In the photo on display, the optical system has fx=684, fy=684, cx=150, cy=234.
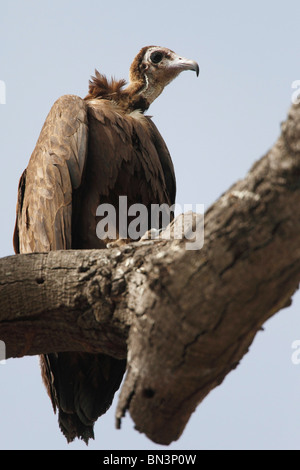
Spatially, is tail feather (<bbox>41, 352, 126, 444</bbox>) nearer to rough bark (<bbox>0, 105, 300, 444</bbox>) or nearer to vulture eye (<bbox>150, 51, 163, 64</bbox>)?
rough bark (<bbox>0, 105, 300, 444</bbox>)

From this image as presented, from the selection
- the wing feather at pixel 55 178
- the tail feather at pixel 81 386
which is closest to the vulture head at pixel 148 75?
the wing feather at pixel 55 178

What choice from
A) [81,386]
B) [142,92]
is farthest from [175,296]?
[142,92]

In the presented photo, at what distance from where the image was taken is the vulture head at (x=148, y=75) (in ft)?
20.5

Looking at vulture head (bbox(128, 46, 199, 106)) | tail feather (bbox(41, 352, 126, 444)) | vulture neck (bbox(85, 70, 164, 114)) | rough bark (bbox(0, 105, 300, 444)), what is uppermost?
vulture head (bbox(128, 46, 199, 106))

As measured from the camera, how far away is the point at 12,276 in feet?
12.7

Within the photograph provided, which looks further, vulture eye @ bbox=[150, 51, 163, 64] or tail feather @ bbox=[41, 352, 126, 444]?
vulture eye @ bbox=[150, 51, 163, 64]

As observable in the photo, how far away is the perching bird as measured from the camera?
4934mm

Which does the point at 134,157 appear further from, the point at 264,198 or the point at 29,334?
the point at 264,198

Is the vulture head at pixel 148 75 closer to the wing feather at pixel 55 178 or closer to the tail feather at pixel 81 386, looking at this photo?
the wing feather at pixel 55 178

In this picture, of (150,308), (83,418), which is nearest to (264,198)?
(150,308)

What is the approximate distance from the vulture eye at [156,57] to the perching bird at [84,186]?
0.68m

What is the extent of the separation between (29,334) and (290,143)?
2068 millimetres

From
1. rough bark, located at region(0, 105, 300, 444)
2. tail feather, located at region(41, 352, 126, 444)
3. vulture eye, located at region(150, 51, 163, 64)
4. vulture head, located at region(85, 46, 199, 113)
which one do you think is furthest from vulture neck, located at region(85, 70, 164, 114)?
rough bark, located at region(0, 105, 300, 444)

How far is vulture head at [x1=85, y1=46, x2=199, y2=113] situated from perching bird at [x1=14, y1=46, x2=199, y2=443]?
0.02m
